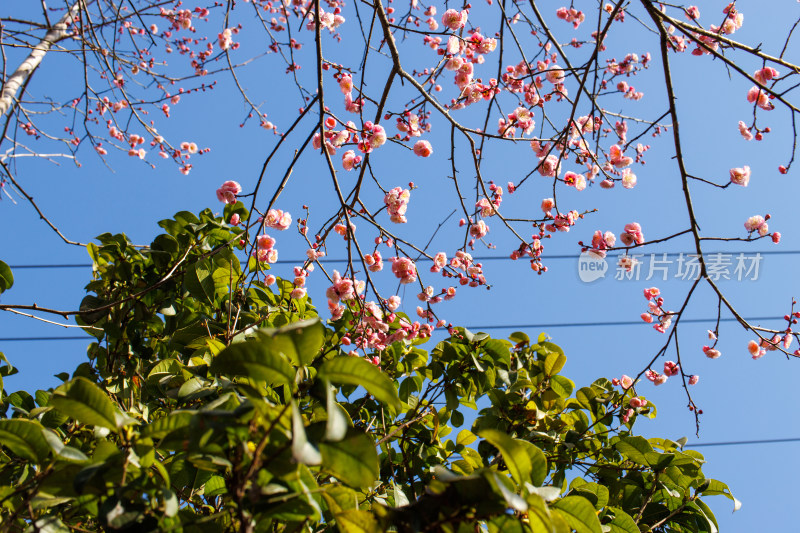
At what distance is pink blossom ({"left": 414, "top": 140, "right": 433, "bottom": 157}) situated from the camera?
2008mm

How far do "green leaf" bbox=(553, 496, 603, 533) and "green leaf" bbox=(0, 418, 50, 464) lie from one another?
0.64m

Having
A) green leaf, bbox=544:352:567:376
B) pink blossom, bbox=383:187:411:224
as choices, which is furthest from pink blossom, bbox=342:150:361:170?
green leaf, bbox=544:352:567:376

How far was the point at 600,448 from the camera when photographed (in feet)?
4.67

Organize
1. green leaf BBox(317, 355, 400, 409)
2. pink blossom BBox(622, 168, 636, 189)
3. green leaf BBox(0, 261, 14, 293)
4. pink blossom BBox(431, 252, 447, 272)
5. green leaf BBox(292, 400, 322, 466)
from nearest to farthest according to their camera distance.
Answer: green leaf BBox(292, 400, 322, 466) < green leaf BBox(317, 355, 400, 409) < green leaf BBox(0, 261, 14, 293) < pink blossom BBox(431, 252, 447, 272) < pink blossom BBox(622, 168, 636, 189)

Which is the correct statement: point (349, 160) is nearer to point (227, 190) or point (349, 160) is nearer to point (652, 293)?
point (227, 190)

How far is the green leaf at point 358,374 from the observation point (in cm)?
52

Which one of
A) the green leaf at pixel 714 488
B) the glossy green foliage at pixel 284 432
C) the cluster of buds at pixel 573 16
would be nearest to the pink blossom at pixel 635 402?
the glossy green foliage at pixel 284 432

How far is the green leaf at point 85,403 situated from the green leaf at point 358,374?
0.24 meters

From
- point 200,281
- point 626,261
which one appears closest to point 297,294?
point 200,281

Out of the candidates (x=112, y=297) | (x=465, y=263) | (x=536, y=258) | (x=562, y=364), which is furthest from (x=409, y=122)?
(x=112, y=297)

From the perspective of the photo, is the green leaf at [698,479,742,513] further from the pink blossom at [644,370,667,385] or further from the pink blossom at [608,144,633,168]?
the pink blossom at [608,144,633,168]

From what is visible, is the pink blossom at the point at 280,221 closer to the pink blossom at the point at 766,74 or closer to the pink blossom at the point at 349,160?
the pink blossom at the point at 349,160

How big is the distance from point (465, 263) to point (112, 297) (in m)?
1.21

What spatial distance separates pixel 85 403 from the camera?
1.87 ft
